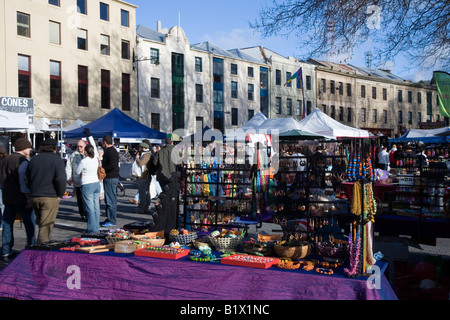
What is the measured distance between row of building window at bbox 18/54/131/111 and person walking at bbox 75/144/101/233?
22997 millimetres

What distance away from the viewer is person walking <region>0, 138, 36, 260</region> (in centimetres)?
650

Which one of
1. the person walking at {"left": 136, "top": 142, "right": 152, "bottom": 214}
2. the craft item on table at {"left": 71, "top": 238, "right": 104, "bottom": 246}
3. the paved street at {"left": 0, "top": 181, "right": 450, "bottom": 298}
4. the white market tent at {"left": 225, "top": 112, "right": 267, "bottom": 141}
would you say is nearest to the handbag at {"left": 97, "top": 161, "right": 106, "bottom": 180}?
the paved street at {"left": 0, "top": 181, "right": 450, "bottom": 298}

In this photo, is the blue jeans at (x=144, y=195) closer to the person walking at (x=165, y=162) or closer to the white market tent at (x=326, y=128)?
the person walking at (x=165, y=162)

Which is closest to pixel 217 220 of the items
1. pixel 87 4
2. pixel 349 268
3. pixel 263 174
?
pixel 263 174

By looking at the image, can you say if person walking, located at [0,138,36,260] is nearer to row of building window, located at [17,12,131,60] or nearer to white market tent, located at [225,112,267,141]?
white market tent, located at [225,112,267,141]

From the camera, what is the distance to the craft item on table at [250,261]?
383 cm

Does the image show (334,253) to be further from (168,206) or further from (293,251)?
(168,206)

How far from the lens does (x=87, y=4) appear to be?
31469mm

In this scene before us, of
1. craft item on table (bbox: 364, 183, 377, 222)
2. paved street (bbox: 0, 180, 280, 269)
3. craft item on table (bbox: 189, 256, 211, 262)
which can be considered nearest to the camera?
craft item on table (bbox: 364, 183, 377, 222)

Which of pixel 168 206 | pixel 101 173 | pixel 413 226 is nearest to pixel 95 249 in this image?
pixel 168 206

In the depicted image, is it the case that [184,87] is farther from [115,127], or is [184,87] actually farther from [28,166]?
[28,166]

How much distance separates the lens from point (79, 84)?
104 feet

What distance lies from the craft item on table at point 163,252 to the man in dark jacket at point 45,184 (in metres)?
2.33

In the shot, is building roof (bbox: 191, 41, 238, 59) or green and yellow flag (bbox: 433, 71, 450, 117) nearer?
green and yellow flag (bbox: 433, 71, 450, 117)
